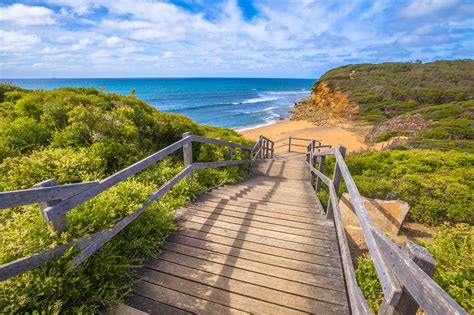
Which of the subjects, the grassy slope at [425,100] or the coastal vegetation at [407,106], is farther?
the coastal vegetation at [407,106]

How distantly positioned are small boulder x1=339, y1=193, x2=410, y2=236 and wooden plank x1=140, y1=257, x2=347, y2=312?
11.7ft

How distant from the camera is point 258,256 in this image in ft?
9.46

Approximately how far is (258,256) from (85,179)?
3111mm

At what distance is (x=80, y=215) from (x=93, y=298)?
828 millimetres

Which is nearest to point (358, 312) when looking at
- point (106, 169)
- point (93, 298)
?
point (93, 298)

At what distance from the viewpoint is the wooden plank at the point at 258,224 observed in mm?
3397

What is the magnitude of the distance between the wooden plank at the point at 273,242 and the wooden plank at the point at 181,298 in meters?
0.98

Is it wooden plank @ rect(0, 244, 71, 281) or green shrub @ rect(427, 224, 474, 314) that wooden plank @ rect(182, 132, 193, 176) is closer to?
wooden plank @ rect(0, 244, 71, 281)

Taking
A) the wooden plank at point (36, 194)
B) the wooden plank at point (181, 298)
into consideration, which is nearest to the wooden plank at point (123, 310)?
the wooden plank at point (181, 298)

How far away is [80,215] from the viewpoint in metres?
2.43

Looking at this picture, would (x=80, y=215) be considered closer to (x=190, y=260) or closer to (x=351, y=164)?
(x=190, y=260)

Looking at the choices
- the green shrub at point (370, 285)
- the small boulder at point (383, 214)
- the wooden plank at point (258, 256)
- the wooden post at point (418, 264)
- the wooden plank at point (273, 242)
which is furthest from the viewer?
the small boulder at point (383, 214)

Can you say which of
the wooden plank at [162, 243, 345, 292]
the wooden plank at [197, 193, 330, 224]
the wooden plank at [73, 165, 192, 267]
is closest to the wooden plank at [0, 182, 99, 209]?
the wooden plank at [73, 165, 192, 267]

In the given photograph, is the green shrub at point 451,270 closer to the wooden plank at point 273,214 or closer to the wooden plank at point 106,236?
the wooden plank at point 273,214
